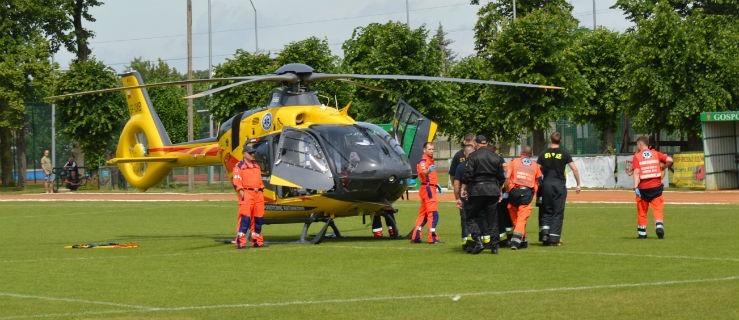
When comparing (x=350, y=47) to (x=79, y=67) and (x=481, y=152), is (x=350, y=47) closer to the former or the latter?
(x=79, y=67)

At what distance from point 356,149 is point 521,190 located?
375cm

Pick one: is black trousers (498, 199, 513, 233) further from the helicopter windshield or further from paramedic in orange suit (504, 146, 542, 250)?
the helicopter windshield

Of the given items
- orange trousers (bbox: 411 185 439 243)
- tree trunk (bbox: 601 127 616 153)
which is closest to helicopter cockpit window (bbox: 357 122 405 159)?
orange trousers (bbox: 411 185 439 243)

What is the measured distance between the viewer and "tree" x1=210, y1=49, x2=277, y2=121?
169 feet

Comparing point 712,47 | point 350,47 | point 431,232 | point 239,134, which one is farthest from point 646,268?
point 350,47

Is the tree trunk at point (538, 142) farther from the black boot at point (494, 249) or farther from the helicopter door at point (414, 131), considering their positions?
the black boot at point (494, 249)

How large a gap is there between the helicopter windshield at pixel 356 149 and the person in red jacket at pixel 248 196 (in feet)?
4.74

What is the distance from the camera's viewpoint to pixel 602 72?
52406 millimetres

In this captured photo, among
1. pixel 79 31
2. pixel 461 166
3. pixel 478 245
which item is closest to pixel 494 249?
pixel 478 245

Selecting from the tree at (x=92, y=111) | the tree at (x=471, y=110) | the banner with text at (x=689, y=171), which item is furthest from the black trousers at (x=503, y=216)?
the tree at (x=92, y=111)

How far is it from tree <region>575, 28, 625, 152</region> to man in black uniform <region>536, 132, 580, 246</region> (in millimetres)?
32072

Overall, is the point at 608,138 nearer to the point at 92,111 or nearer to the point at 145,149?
the point at 92,111

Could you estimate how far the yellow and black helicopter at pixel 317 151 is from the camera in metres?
21.0

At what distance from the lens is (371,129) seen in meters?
21.9
